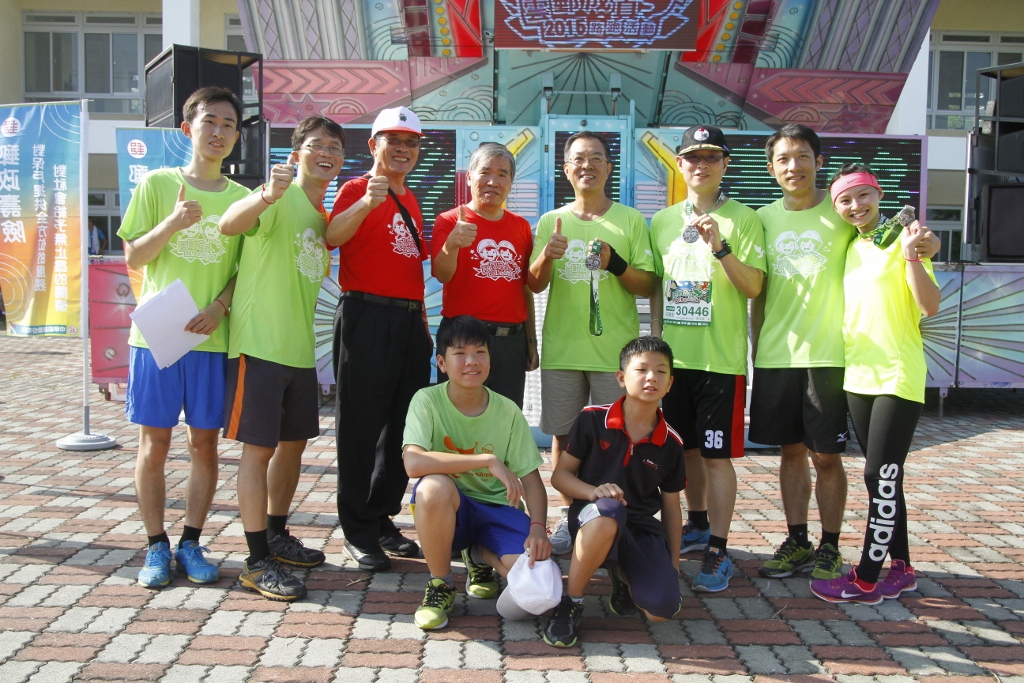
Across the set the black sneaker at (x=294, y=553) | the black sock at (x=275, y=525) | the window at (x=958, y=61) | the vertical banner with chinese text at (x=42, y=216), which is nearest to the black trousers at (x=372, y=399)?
the black sneaker at (x=294, y=553)

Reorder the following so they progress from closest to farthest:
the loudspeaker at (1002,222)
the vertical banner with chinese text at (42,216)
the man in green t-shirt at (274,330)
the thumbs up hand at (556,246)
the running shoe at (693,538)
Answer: the man in green t-shirt at (274,330) < the thumbs up hand at (556,246) < the running shoe at (693,538) < the vertical banner with chinese text at (42,216) < the loudspeaker at (1002,222)

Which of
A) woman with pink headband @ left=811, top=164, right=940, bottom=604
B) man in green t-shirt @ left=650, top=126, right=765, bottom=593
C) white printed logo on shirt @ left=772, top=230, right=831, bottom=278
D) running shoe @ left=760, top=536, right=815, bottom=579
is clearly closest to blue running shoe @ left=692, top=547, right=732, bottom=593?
man in green t-shirt @ left=650, top=126, right=765, bottom=593

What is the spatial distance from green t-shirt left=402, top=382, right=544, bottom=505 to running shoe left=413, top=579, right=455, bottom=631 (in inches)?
14.6

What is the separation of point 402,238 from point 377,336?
0.44m

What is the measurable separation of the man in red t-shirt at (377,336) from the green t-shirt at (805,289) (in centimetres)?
151

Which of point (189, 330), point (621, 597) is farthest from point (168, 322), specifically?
point (621, 597)

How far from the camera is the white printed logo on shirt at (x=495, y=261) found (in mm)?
3578

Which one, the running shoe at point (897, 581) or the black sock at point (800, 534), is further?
the black sock at point (800, 534)

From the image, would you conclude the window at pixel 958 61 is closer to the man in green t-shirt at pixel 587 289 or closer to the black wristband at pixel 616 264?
the man in green t-shirt at pixel 587 289

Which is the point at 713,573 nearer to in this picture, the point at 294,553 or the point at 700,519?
the point at 700,519

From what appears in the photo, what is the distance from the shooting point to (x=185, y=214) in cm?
312

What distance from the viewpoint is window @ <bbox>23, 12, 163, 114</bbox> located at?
789 inches

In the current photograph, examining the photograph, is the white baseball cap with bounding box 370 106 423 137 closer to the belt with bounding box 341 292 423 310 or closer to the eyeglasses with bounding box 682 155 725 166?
the belt with bounding box 341 292 423 310

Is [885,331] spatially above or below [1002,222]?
below
